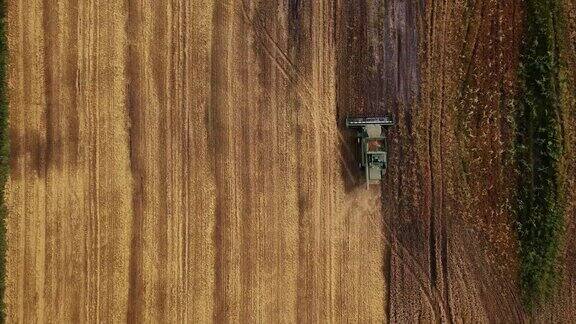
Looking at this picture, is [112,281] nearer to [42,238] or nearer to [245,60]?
[42,238]

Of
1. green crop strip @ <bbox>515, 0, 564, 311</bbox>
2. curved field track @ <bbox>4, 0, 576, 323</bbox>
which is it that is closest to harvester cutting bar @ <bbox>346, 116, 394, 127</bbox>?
curved field track @ <bbox>4, 0, 576, 323</bbox>

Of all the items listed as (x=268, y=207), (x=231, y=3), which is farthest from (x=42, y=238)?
(x=231, y=3)

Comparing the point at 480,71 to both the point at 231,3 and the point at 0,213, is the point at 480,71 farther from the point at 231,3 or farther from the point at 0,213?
the point at 0,213

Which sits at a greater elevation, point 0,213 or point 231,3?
point 231,3

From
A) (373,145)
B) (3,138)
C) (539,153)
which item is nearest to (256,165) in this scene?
(373,145)

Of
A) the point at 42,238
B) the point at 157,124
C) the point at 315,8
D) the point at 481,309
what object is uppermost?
the point at 315,8

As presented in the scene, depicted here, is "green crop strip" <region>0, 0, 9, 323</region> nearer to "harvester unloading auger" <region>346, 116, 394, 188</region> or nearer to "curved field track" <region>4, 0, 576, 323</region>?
"curved field track" <region>4, 0, 576, 323</region>
